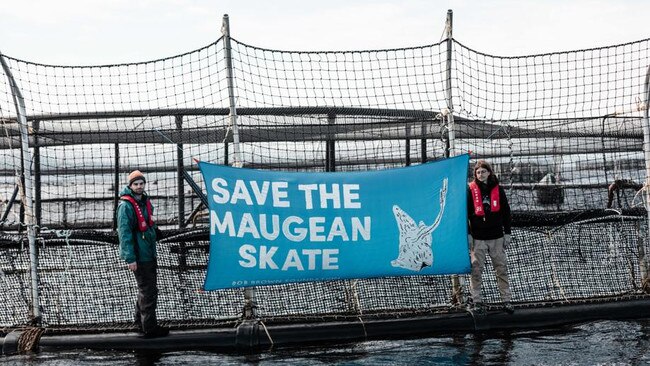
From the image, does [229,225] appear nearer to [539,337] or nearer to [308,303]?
[308,303]

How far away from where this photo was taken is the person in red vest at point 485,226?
8.68 m

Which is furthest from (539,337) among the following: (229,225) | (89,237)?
(89,237)

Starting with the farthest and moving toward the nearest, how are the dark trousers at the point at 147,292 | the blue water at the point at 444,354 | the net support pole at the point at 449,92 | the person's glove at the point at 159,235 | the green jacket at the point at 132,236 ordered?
the net support pole at the point at 449,92
the person's glove at the point at 159,235
the dark trousers at the point at 147,292
the green jacket at the point at 132,236
the blue water at the point at 444,354

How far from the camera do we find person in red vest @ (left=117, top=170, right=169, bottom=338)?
7.82 metres

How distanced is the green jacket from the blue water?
104 cm

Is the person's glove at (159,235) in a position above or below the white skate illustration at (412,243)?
above

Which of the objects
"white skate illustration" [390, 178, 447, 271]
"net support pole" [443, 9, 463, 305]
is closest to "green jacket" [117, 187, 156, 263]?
"white skate illustration" [390, 178, 447, 271]

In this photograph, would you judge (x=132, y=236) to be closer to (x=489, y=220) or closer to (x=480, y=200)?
(x=480, y=200)

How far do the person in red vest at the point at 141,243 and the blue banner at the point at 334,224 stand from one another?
0.64 m

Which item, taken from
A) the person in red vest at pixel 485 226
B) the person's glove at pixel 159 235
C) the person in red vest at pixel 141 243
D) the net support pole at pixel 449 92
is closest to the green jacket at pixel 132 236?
the person in red vest at pixel 141 243

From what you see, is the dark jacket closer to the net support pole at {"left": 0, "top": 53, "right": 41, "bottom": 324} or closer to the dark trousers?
the dark trousers

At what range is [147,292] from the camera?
26.2 feet

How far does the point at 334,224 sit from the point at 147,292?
206cm

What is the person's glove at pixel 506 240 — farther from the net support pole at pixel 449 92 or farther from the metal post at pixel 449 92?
the metal post at pixel 449 92
